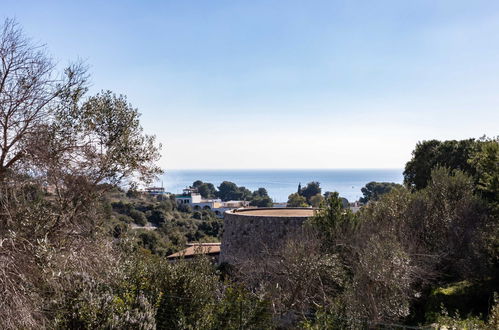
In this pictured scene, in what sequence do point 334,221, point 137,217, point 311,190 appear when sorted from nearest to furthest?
point 334,221 → point 137,217 → point 311,190

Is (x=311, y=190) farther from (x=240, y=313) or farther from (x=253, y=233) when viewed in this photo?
(x=240, y=313)

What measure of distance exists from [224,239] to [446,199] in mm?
9973

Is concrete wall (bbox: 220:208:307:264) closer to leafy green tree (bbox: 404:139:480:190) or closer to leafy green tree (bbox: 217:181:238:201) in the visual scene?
leafy green tree (bbox: 404:139:480:190)

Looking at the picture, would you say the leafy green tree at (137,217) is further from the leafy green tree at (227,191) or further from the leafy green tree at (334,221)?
the leafy green tree at (227,191)

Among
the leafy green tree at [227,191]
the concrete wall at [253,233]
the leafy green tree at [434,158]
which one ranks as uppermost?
the leafy green tree at [434,158]

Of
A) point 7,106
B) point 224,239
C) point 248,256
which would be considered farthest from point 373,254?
point 224,239

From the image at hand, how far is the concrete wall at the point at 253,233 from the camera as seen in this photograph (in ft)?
59.5

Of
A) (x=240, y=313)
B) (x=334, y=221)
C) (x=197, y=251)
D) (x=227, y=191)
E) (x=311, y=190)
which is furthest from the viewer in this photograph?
(x=227, y=191)

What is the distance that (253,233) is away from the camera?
18.8 m

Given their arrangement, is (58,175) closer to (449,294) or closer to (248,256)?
(449,294)

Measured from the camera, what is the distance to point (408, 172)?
987 inches

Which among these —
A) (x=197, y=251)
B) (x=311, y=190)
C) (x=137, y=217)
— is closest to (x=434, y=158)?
(x=197, y=251)

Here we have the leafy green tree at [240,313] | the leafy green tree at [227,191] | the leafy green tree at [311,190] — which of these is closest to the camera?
Result: the leafy green tree at [240,313]

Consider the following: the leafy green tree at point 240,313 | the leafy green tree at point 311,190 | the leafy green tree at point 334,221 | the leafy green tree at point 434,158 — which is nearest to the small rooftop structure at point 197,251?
the leafy green tree at point 240,313
